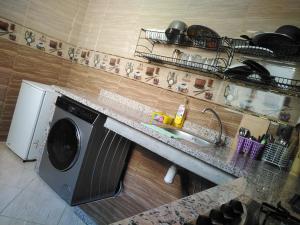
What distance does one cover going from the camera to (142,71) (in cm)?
263

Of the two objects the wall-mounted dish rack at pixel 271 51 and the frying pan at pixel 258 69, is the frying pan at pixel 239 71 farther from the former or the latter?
the wall-mounted dish rack at pixel 271 51

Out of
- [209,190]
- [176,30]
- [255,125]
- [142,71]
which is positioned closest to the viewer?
[209,190]

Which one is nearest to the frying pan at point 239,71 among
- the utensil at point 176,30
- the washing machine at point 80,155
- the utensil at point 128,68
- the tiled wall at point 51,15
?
the utensil at point 176,30

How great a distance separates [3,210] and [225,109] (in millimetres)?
1837

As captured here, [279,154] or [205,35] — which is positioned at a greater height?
[205,35]

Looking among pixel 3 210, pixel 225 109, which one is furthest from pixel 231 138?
pixel 3 210

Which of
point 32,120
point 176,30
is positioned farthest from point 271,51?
point 32,120

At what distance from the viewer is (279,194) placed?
984 millimetres

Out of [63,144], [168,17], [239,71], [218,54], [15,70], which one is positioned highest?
[168,17]

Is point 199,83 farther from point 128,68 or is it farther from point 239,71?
point 128,68

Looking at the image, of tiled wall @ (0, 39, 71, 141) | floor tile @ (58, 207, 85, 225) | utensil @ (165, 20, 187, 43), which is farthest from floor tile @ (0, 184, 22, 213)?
utensil @ (165, 20, 187, 43)

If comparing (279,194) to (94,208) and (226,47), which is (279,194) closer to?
(226,47)

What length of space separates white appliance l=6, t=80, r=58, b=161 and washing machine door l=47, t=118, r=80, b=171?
20 cm

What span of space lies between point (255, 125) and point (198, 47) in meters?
0.87
